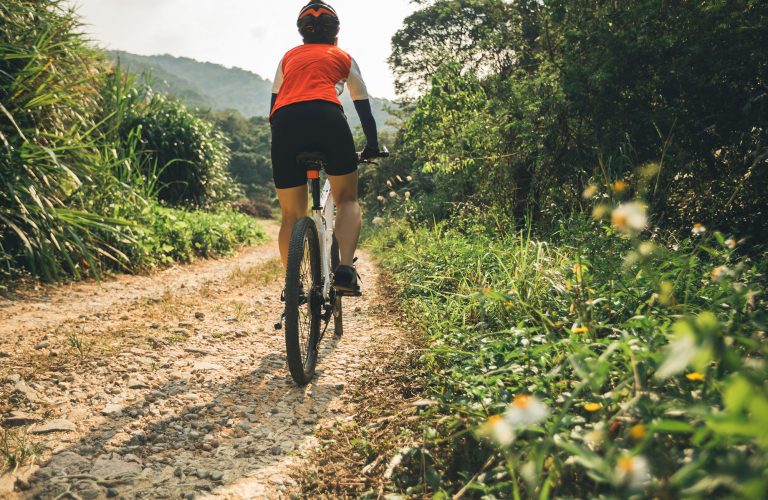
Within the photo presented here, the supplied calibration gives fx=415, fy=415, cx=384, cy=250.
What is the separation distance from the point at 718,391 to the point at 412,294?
2728mm

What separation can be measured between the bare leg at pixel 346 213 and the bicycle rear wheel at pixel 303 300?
173 mm

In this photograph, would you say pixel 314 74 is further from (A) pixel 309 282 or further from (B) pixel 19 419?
(B) pixel 19 419

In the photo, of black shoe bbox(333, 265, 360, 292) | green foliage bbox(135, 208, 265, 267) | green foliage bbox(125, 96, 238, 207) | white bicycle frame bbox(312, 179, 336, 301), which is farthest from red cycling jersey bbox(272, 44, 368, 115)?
green foliage bbox(125, 96, 238, 207)

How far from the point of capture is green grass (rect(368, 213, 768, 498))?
0.69 m

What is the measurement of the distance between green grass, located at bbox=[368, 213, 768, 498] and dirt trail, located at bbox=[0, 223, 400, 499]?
0.57 meters

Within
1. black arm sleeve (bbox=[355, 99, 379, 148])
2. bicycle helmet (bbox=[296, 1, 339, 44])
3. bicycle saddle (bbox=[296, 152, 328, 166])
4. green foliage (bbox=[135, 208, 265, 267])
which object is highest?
bicycle helmet (bbox=[296, 1, 339, 44])

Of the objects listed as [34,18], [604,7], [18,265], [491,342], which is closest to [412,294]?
[491,342]

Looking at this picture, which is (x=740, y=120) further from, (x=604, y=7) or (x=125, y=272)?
(x=125, y=272)

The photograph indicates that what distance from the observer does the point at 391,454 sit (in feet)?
4.95

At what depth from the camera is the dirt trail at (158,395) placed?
1.49 meters

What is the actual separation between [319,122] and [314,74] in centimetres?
32

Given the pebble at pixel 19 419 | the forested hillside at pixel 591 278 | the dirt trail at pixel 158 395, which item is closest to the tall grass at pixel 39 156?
the dirt trail at pixel 158 395

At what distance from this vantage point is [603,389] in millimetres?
1404

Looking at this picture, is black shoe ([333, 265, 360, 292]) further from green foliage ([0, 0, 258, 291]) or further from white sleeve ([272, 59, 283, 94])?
green foliage ([0, 0, 258, 291])
